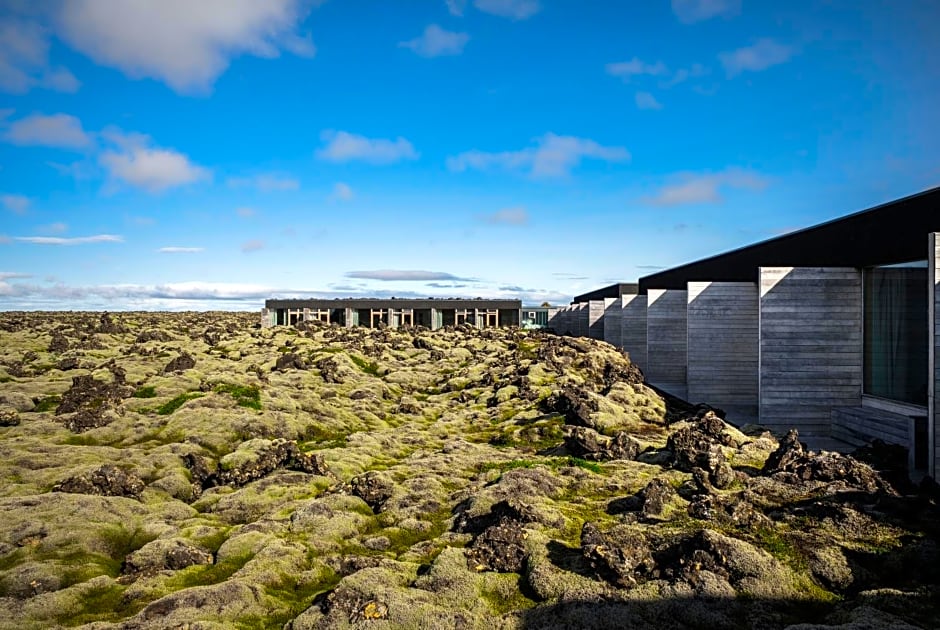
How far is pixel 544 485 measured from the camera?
50.8 ft

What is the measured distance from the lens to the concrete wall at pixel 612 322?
167 ft

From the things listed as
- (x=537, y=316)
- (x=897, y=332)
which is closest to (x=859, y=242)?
(x=897, y=332)

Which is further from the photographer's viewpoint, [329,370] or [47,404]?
[329,370]

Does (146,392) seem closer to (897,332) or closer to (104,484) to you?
(104,484)

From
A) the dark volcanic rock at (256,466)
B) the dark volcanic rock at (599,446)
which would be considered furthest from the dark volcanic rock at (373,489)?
the dark volcanic rock at (599,446)

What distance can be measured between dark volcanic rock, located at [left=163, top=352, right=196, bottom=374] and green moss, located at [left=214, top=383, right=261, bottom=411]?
7977mm

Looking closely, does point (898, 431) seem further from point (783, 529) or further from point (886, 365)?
point (783, 529)

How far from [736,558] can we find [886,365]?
17634 mm

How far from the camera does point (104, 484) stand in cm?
1480

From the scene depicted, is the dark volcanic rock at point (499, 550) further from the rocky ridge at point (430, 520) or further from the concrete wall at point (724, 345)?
the concrete wall at point (724, 345)

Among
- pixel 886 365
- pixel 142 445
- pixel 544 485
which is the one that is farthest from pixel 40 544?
pixel 886 365

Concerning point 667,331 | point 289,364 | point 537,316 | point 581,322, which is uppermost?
point 537,316

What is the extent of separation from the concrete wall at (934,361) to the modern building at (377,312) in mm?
60666

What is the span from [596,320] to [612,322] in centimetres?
616
